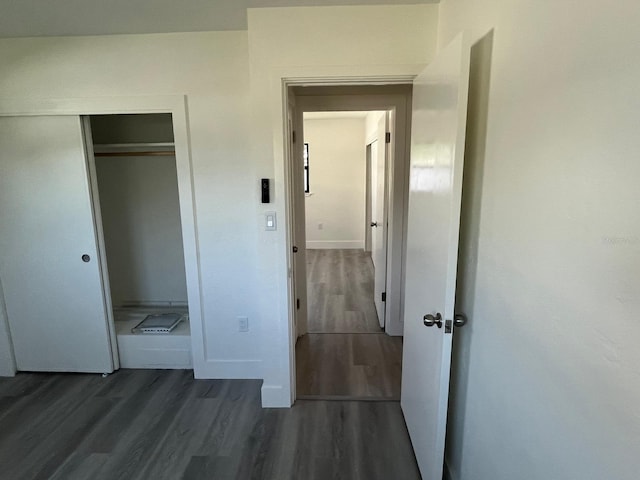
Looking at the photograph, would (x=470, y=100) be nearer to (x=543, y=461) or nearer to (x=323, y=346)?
(x=543, y=461)

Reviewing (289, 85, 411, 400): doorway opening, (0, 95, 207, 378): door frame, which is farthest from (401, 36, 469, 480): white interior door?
(0, 95, 207, 378): door frame

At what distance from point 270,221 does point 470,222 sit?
1128 millimetres

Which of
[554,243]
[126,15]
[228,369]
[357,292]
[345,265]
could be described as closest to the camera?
[554,243]

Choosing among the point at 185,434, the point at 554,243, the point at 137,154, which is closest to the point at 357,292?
the point at 185,434

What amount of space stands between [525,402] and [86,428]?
7.95 feet

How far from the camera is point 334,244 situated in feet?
22.5

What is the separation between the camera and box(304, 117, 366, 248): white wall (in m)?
6.42

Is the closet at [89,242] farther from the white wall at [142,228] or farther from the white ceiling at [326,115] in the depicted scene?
the white ceiling at [326,115]

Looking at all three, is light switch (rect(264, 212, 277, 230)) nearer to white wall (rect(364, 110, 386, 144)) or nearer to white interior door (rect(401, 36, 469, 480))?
white interior door (rect(401, 36, 469, 480))

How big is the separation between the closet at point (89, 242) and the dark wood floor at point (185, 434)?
0.87 feet

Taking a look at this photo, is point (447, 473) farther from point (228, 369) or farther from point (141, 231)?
point (141, 231)

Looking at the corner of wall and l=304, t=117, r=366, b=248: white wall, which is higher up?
l=304, t=117, r=366, b=248: white wall

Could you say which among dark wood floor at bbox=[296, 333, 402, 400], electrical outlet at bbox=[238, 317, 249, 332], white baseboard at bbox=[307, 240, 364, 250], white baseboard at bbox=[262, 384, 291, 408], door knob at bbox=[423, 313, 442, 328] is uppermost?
door knob at bbox=[423, 313, 442, 328]

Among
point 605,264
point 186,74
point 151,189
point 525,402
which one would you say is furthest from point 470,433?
point 151,189
